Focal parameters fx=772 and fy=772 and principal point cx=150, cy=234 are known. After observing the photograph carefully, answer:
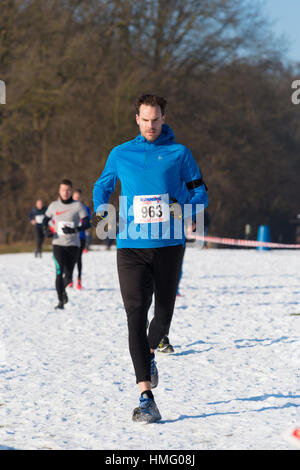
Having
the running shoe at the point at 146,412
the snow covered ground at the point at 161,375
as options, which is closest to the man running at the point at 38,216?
the snow covered ground at the point at 161,375

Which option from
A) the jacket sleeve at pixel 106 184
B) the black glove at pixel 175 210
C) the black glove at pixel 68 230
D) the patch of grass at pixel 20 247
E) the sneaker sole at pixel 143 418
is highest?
the jacket sleeve at pixel 106 184

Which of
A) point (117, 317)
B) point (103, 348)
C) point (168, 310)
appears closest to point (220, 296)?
point (117, 317)

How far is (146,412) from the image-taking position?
462 centimetres

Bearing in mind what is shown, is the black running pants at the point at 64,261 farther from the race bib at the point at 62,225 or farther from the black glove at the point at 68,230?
the black glove at the point at 68,230

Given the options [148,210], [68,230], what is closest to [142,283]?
[148,210]

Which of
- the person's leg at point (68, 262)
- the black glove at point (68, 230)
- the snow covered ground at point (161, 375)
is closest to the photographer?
the snow covered ground at point (161, 375)

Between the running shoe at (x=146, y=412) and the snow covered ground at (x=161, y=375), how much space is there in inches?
1.9

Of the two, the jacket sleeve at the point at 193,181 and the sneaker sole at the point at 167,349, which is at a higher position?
the jacket sleeve at the point at 193,181

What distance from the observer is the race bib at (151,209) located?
4.88 metres

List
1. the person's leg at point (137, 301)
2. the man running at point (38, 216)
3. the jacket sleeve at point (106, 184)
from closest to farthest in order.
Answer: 1. the person's leg at point (137, 301)
2. the jacket sleeve at point (106, 184)
3. the man running at point (38, 216)

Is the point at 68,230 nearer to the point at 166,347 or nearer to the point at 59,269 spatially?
the point at 59,269

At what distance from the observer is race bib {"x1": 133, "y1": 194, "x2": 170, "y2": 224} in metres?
4.88

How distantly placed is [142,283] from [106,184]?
721 millimetres

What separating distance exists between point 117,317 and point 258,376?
3.78 m
